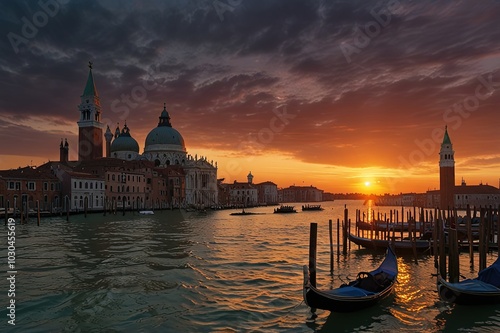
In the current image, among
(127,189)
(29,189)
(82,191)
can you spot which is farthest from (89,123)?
(29,189)

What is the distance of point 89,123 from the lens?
70562 millimetres

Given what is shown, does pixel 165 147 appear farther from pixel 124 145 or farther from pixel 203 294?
pixel 203 294

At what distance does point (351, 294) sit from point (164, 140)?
276 feet

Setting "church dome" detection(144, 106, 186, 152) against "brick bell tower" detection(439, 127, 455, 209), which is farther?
"church dome" detection(144, 106, 186, 152)

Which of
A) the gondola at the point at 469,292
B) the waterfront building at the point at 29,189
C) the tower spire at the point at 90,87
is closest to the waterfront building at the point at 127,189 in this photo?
the waterfront building at the point at 29,189

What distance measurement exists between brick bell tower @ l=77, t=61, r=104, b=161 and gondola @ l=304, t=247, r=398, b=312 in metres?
67.2

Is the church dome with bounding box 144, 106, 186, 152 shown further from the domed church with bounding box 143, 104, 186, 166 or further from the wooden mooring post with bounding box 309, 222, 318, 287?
the wooden mooring post with bounding box 309, 222, 318, 287

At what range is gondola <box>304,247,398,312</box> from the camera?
9381mm

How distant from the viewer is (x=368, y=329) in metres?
9.05

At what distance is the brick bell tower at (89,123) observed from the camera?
70.9 meters

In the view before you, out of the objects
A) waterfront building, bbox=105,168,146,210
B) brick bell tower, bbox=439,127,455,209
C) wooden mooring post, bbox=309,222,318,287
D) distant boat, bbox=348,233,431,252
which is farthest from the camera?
brick bell tower, bbox=439,127,455,209

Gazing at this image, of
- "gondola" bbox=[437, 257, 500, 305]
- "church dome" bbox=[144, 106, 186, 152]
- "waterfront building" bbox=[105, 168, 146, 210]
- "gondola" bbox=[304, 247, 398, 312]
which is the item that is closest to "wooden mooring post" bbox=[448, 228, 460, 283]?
"gondola" bbox=[437, 257, 500, 305]

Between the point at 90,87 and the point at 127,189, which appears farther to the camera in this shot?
the point at 90,87

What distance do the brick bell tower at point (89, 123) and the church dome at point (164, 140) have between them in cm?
1822
